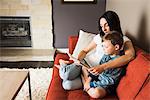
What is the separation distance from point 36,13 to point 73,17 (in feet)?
2.25

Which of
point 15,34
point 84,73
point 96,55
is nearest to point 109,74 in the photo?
point 84,73

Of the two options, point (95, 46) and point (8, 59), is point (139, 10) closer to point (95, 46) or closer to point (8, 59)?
point (95, 46)

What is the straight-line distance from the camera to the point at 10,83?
214cm

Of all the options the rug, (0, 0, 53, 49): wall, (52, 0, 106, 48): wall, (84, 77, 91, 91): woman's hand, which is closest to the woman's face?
(84, 77, 91, 91): woman's hand

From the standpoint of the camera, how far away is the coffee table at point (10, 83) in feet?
6.25

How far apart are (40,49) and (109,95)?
2576 mm

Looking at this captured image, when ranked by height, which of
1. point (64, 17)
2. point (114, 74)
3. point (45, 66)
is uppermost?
point (64, 17)

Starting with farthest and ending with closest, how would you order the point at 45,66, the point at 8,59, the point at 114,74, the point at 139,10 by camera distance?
the point at 8,59, the point at 45,66, the point at 139,10, the point at 114,74

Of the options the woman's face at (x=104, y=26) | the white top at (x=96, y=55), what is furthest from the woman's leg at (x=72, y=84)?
the woman's face at (x=104, y=26)

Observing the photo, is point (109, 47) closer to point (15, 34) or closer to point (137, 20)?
point (137, 20)

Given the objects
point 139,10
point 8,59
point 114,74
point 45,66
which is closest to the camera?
point 114,74

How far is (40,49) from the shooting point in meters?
4.29

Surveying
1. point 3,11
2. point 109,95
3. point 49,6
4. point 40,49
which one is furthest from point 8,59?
point 109,95

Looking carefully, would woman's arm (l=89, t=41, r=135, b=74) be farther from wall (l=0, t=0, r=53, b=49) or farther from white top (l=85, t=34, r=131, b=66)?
wall (l=0, t=0, r=53, b=49)
